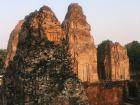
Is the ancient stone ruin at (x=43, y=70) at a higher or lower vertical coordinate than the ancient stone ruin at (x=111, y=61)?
lower

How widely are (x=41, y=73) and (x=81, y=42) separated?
1662 inches

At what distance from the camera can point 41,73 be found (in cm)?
827

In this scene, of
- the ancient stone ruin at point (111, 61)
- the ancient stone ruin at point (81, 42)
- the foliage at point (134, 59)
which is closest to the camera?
the ancient stone ruin at point (81, 42)

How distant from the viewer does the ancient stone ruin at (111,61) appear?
54.4m

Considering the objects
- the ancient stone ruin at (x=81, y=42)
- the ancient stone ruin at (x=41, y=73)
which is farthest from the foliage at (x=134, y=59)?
the ancient stone ruin at (x=41, y=73)

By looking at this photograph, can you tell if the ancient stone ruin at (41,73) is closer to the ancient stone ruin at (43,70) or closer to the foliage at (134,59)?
the ancient stone ruin at (43,70)

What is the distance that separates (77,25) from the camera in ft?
166

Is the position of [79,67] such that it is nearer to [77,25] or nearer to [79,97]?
[77,25]

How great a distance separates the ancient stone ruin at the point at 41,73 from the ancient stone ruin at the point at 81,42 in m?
39.5

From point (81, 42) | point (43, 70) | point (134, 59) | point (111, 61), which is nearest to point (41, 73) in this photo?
point (43, 70)

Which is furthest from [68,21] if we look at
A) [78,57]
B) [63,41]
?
[63,41]

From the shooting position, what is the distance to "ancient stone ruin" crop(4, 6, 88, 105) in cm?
809

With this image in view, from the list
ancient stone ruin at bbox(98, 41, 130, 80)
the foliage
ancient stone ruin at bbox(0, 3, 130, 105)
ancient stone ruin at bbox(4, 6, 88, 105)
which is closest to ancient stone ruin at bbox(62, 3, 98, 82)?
ancient stone ruin at bbox(98, 41, 130, 80)

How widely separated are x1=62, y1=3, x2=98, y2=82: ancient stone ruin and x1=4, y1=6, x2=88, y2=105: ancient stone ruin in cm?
3953
